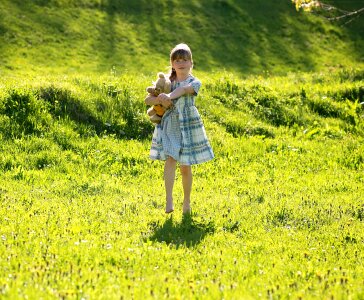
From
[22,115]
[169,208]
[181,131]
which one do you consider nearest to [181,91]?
[181,131]

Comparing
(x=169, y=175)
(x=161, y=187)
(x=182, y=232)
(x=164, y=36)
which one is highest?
(x=164, y=36)

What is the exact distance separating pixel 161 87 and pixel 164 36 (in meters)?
16.4

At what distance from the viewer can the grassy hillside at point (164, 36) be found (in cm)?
2089

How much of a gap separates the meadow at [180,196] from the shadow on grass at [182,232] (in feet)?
0.07

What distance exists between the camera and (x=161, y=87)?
7668 mm

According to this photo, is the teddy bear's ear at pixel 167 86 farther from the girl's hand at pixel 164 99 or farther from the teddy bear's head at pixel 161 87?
the girl's hand at pixel 164 99

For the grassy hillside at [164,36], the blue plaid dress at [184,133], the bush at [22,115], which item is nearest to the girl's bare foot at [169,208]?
the blue plaid dress at [184,133]

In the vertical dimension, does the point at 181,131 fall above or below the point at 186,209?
above

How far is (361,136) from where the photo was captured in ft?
43.2

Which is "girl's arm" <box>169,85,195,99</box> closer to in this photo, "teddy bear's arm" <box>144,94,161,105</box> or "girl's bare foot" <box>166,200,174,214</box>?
"teddy bear's arm" <box>144,94,161,105</box>

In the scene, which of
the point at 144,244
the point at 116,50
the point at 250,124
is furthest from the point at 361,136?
the point at 116,50

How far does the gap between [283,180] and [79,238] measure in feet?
14.6

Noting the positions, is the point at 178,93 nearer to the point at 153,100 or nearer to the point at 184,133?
the point at 153,100

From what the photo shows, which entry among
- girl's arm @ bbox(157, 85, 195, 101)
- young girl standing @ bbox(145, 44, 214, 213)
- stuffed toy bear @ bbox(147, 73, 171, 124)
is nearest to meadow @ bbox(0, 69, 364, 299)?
young girl standing @ bbox(145, 44, 214, 213)
